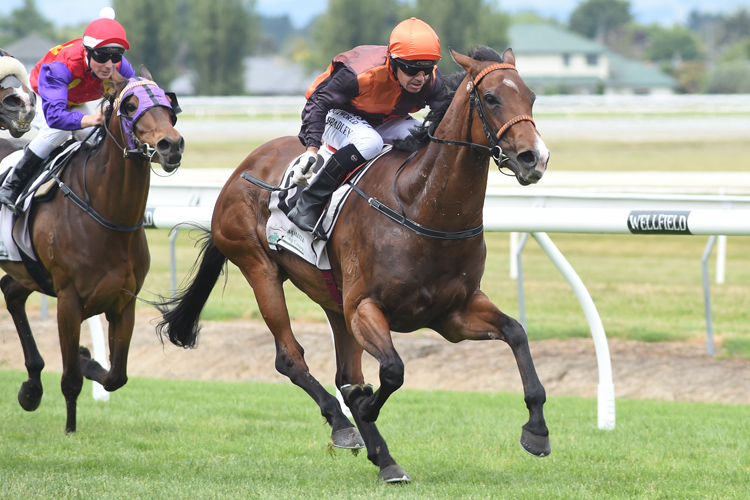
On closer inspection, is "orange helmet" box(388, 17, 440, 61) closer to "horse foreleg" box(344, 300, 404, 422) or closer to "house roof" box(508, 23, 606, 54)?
"horse foreleg" box(344, 300, 404, 422)

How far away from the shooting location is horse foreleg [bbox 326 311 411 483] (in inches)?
170

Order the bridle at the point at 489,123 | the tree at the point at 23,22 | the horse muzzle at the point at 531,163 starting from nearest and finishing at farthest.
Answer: the horse muzzle at the point at 531,163 → the bridle at the point at 489,123 → the tree at the point at 23,22

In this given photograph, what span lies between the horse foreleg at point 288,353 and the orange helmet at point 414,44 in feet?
4.67

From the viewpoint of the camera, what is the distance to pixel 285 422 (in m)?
5.62

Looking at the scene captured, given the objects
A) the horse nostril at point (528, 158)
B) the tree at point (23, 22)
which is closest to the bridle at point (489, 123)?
the horse nostril at point (528, 158)

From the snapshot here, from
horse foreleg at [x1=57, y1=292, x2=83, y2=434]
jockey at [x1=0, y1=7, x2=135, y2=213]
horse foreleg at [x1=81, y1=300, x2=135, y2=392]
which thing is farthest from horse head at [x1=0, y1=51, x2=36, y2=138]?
horse foreleg at [x1=81, y1=300, x2=135, y2=392]

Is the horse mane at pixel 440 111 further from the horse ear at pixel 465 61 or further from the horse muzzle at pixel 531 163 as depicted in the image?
the horse muzzle at pixel 531 163

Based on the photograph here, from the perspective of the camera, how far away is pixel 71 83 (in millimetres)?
5402

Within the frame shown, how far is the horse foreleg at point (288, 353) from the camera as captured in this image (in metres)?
4.41

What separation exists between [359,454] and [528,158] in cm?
218

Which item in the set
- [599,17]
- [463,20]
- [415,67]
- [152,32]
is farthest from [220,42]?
[599,17]

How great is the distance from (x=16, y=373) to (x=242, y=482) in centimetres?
374

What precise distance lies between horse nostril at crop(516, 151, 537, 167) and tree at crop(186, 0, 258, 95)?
159ft

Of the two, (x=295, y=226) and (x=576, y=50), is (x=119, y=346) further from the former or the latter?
(x=576, y=50)
